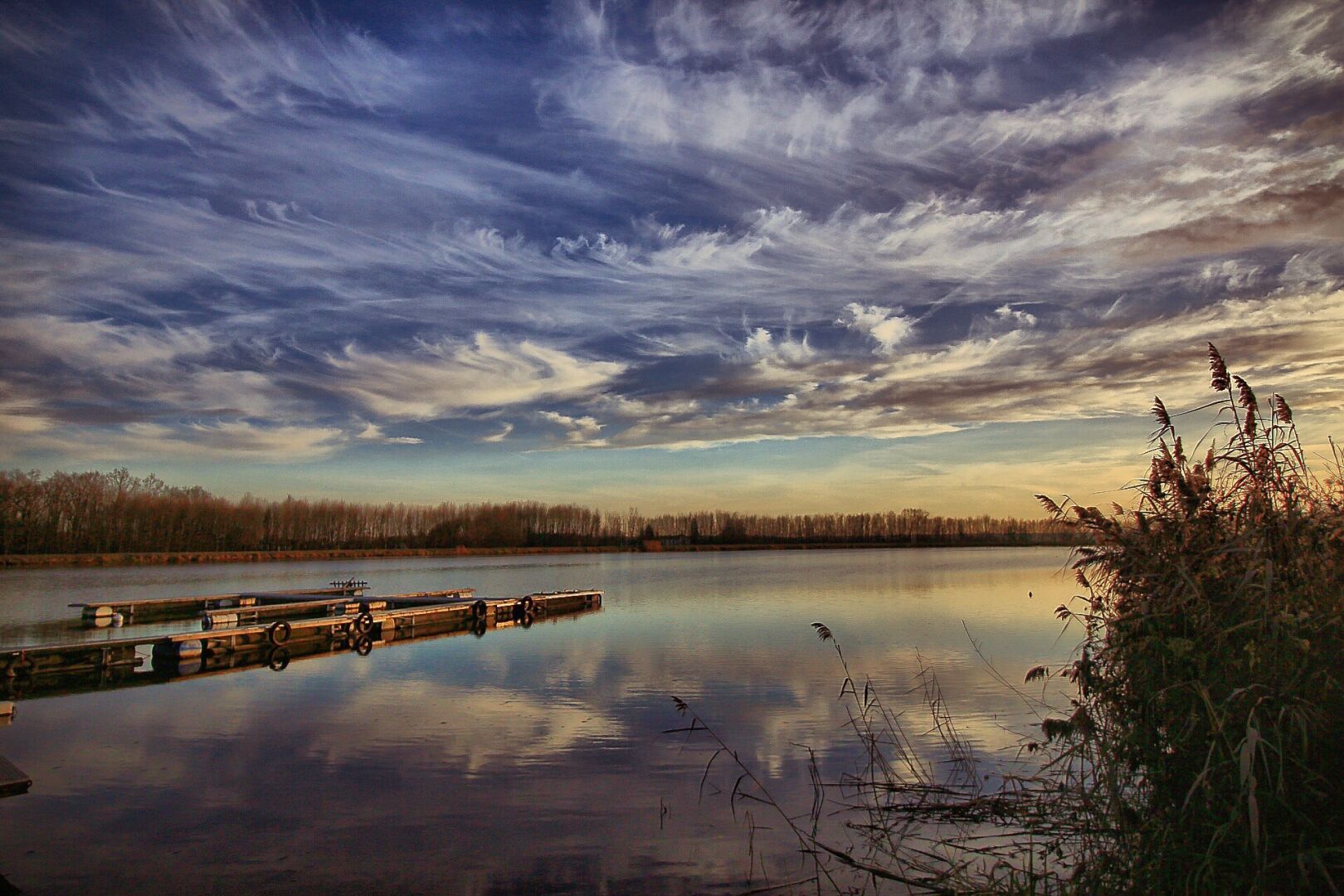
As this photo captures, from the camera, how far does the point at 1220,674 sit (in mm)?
4410

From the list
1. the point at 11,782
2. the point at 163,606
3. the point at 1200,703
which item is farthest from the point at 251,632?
the point at 1200,703

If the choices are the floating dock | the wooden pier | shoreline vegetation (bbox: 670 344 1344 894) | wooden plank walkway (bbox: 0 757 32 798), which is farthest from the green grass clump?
the wooden pier

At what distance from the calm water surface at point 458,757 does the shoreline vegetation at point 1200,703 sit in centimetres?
207

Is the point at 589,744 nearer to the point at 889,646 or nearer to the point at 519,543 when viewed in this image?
the point at 889,646

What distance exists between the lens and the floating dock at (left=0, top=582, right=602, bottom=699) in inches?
671

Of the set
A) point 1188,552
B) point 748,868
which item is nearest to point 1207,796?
point 1188,552

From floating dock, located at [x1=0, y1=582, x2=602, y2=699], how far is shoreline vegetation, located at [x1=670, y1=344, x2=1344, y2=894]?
1703 centimetres

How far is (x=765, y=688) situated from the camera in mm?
14859

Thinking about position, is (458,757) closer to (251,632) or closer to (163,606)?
(251,632)

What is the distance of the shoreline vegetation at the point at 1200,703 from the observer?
3934mm

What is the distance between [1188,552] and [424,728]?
10.6 m

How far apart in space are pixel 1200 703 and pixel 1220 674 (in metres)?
0.20

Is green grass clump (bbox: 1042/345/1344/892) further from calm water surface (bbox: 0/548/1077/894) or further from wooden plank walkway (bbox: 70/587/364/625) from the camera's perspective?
wooden plank walkway (bbox: 70/587/364/625)

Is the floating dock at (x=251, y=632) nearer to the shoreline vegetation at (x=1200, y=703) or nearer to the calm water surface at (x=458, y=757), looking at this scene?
the calm water surface at (x=458, y=757)
